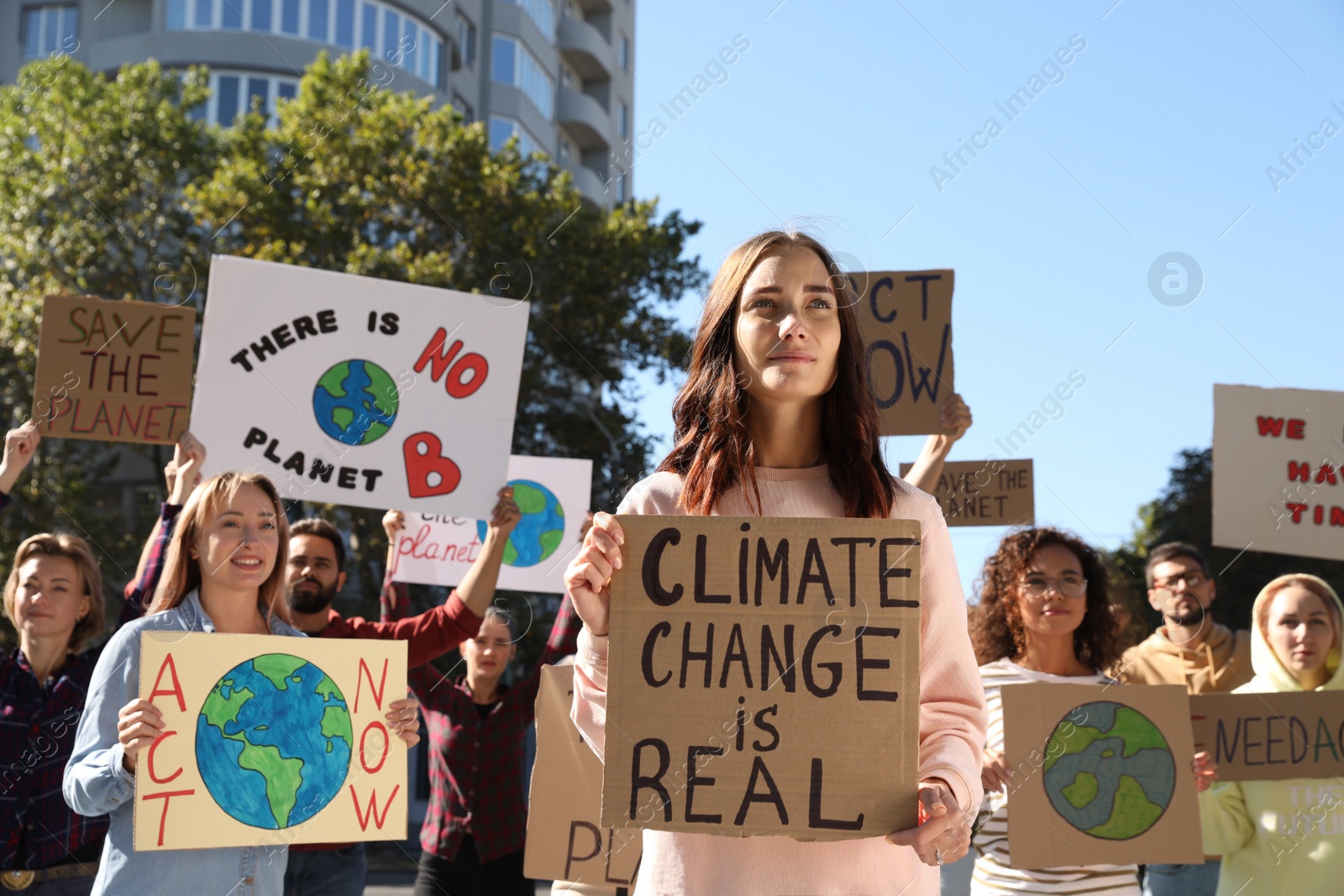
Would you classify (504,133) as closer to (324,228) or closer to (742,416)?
(324,228)

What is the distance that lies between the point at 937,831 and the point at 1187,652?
13.6 ft

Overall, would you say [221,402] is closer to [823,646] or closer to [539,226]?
A: [823,646]

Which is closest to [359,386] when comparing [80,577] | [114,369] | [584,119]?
[114,369]

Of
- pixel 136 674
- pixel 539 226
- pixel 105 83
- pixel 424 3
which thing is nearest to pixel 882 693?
pixel 136 674

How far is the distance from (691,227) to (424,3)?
12.6 metres

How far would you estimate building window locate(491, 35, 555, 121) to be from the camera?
33.6 meters

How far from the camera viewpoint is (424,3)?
29.4 meters

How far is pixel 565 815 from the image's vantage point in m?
4.21

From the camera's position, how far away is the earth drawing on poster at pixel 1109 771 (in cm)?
373

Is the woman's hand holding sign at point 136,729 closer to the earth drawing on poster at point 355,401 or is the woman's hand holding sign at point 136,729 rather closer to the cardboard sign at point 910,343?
the earth drawing on poster at point 355,401

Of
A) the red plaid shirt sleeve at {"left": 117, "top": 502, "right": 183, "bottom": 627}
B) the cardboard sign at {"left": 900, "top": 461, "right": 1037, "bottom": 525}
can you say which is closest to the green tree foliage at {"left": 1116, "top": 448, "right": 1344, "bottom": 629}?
the cardboard sign at {"left": 900, "top": 461, "right": 1037, "bottom": 525}

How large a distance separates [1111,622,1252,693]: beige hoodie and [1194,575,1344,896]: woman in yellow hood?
1.84ft

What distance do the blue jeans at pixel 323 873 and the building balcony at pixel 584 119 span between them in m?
35.4

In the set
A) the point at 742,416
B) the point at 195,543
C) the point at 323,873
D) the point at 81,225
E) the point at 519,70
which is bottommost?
the point at 323,873
